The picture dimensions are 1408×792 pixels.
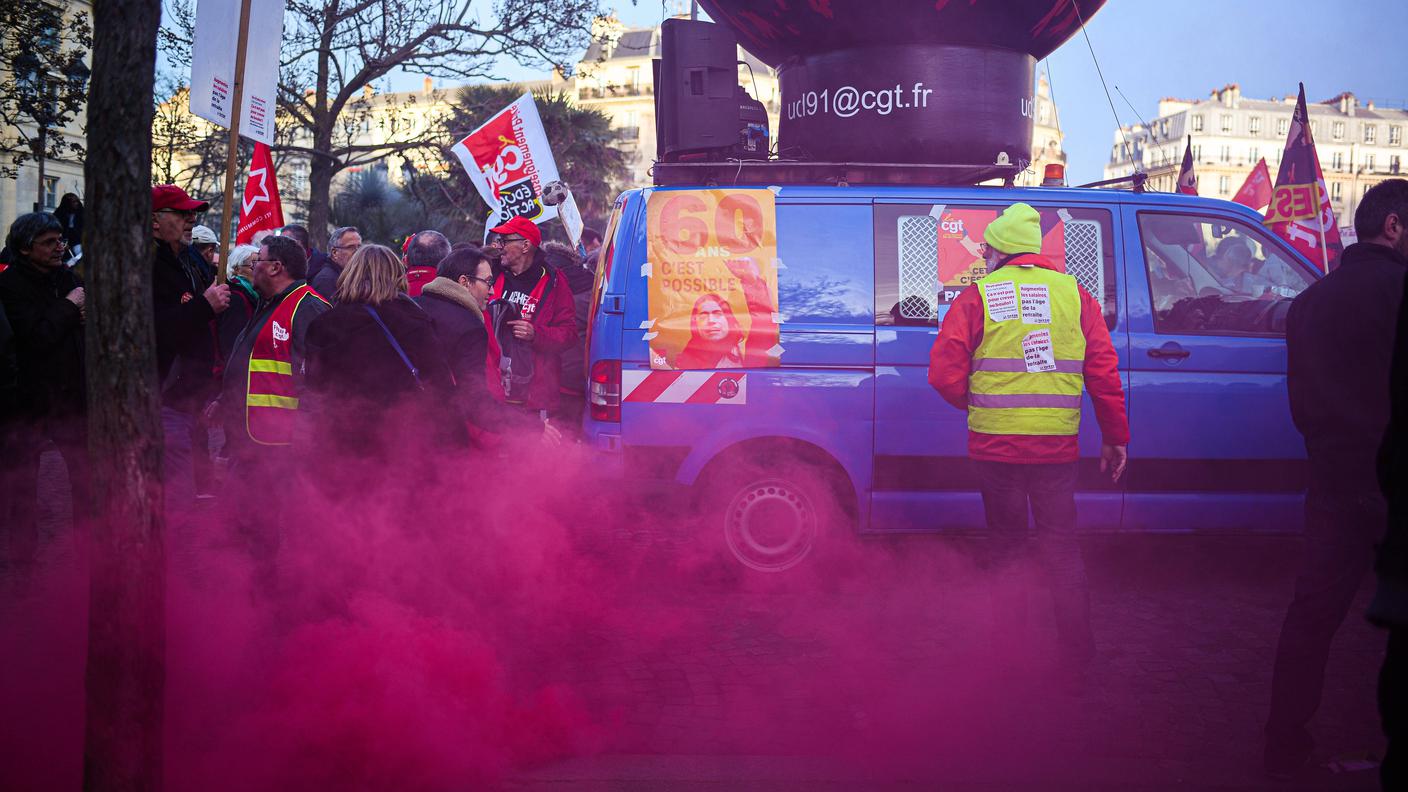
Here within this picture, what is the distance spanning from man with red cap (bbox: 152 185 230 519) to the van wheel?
8.90ft

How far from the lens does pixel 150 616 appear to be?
10.2 feet

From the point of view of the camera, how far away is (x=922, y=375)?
6.02 metres

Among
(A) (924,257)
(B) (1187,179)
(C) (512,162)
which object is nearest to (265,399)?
(A) (924,257)

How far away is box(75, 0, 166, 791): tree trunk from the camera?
3.01m

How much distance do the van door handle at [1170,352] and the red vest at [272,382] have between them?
4207 millimetres

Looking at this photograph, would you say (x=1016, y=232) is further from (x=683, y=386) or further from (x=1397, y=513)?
(x=1397, y=513)

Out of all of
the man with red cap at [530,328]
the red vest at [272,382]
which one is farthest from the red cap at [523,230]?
the red vest at [272,382]

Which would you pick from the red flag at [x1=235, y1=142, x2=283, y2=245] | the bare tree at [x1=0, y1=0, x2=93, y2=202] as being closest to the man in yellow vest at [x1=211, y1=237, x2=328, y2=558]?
the red flag at [x1=235, y1=142, x2=283, y2=245]

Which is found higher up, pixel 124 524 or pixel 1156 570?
pixel 124 524

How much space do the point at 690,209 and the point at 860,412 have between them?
4.45 feet

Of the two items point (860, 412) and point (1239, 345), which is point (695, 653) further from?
point (1239, 345)

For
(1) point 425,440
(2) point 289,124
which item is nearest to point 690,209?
(1) point 425,440

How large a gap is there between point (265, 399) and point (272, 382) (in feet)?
Result: 0.27

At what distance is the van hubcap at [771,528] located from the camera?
6297 millimetres
